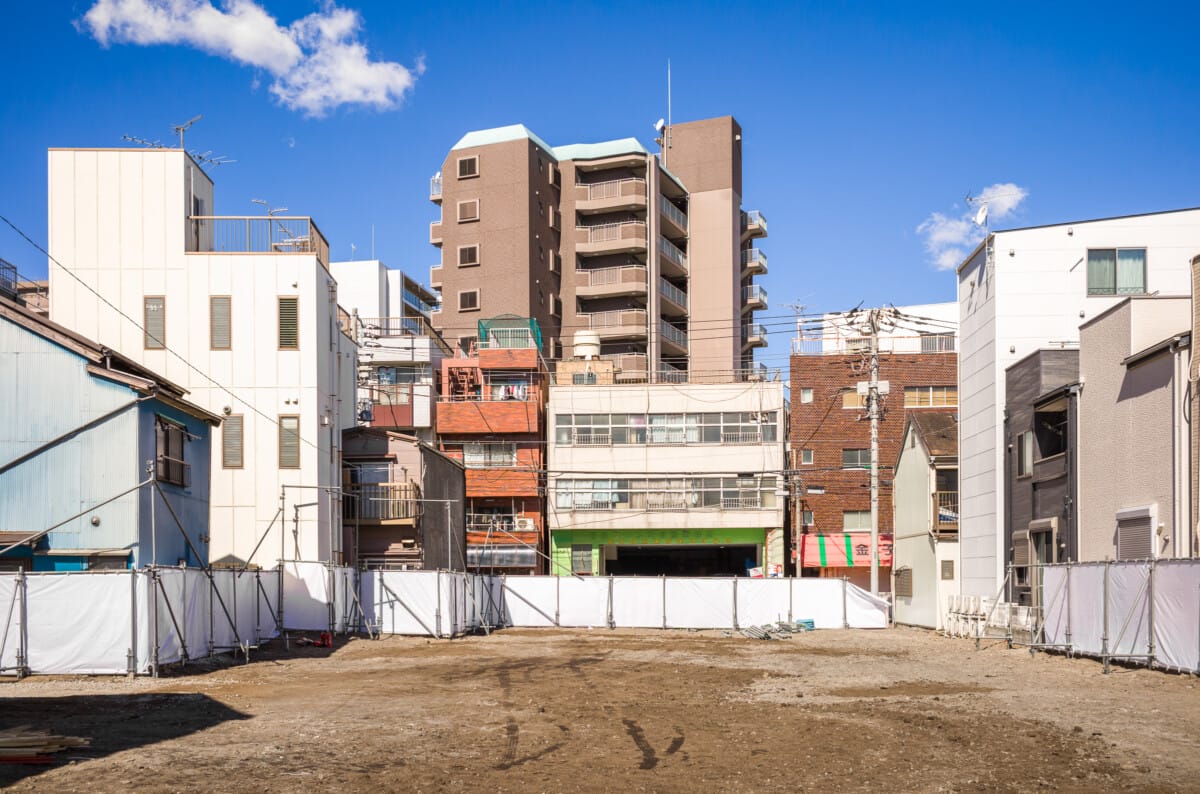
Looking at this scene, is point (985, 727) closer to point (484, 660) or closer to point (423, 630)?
point (484, 660)

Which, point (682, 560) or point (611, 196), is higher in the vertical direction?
point (611, 196)

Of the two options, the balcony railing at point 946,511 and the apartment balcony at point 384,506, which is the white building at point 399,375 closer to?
the apartment balcony at point 384,506

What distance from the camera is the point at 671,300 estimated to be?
78.4 meters

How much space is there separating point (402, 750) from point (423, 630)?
2330 centimetres

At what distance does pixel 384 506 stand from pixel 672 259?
113ft

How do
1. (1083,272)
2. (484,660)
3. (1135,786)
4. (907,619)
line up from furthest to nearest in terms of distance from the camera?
(907,619) < (1083,272) < (484,660) < (1135,786)

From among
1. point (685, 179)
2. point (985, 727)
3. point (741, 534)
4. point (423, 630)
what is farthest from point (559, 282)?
point (985, 727)

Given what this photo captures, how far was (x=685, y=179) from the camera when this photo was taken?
82.4 metres

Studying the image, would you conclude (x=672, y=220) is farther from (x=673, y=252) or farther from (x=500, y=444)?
(x=500, y=444)

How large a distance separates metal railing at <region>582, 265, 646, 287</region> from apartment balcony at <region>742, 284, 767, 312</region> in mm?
14894

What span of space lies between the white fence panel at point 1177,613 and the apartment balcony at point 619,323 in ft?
181

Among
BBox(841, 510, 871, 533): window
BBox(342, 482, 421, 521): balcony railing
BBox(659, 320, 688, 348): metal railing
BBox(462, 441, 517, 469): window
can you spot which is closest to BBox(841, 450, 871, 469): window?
BBox(841, 510, 871, 533): window

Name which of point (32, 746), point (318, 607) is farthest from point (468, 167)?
point (32, 746)

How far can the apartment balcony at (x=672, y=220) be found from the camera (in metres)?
77.3
